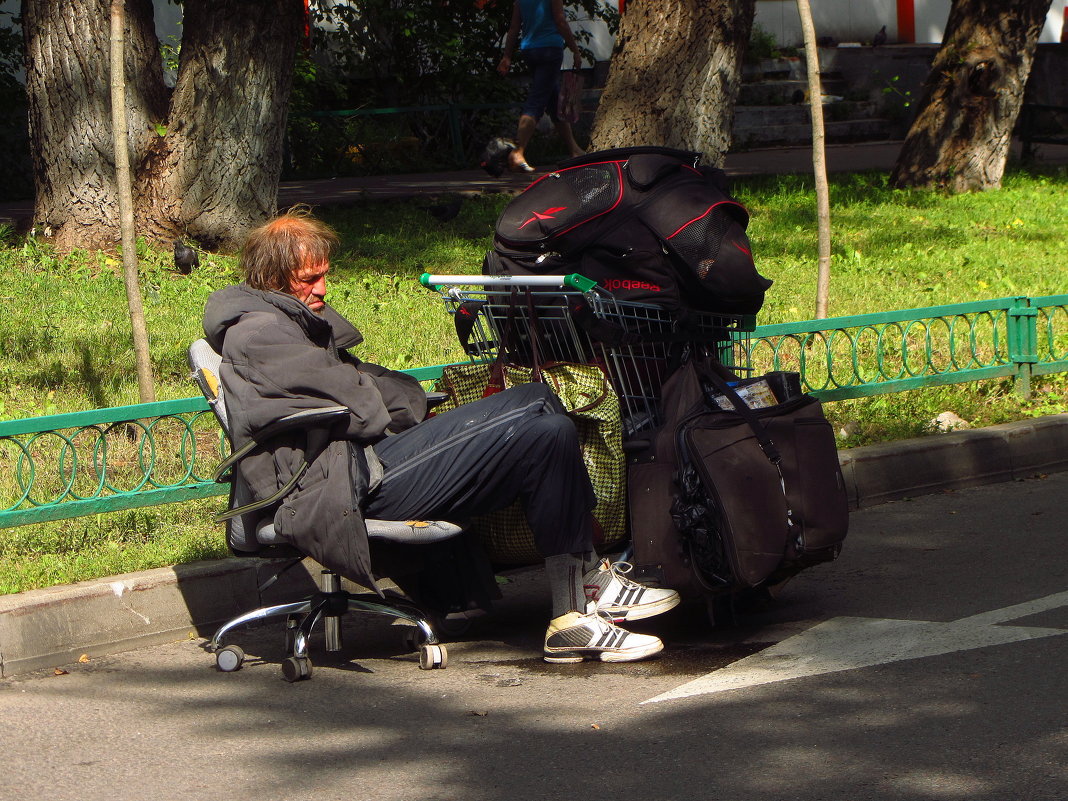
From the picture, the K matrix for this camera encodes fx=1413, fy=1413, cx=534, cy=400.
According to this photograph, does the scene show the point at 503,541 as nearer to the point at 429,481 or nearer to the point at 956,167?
the point at 429,481

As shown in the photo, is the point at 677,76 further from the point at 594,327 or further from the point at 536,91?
Answer: the point at 594,327

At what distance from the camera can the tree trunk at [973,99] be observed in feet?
43.3

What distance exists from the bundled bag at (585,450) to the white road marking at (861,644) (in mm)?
642

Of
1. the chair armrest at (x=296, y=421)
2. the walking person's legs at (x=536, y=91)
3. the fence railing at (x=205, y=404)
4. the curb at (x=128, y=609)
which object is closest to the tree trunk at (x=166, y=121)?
the walking person's legs at (x=536, y=91)

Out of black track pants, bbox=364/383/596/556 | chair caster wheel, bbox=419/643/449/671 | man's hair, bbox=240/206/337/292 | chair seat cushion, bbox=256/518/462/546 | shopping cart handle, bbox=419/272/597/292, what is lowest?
chair caster wheel, bbox=419/643/449/671

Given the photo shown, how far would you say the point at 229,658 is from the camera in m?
4.57

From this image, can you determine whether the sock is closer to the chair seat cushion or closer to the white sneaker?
the white sneaker

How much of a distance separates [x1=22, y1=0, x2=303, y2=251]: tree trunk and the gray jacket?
5664 millimetres

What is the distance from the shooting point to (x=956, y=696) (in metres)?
3.96

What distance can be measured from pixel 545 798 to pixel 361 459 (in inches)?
54.0

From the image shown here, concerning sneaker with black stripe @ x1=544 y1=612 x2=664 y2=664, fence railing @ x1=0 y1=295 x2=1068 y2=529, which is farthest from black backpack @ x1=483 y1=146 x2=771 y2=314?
fence railing @ x1=0 y1=295 x2=1068 y2=529

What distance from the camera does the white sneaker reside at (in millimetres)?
4586

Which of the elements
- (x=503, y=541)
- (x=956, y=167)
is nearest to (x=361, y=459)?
(x=503, y=541)

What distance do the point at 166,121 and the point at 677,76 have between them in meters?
3.74
